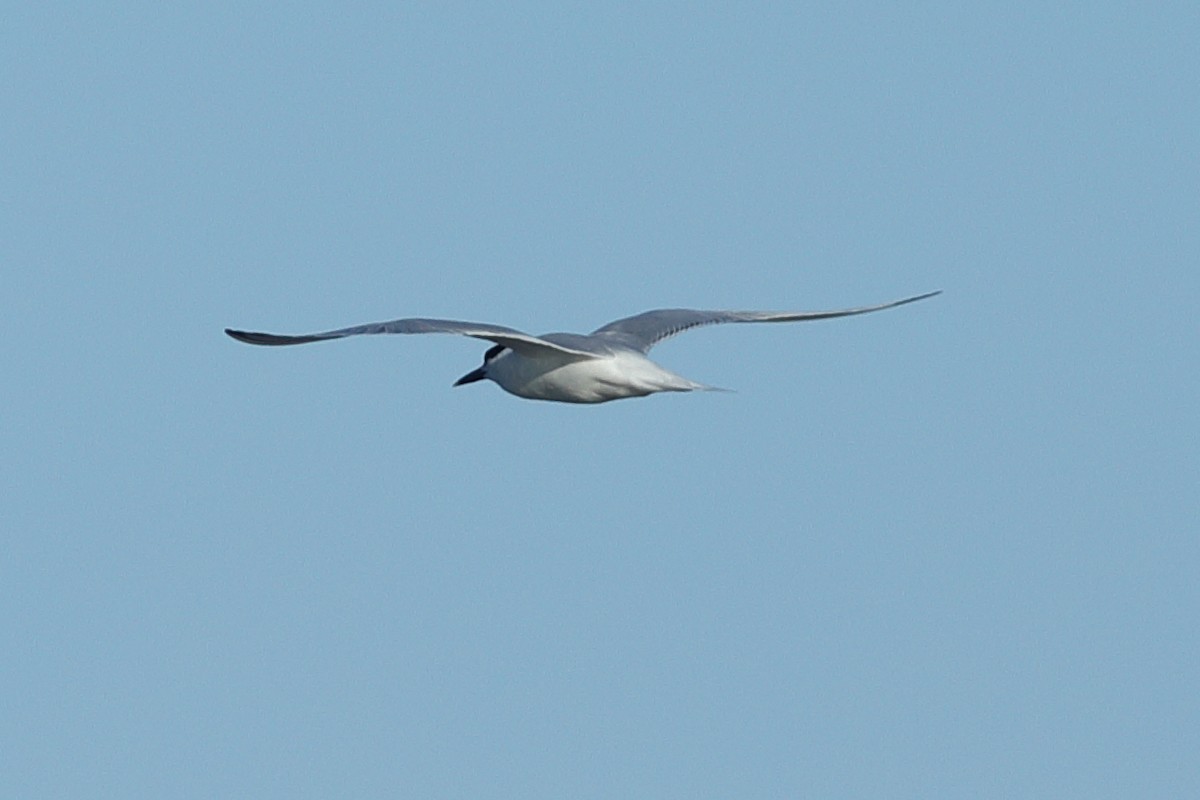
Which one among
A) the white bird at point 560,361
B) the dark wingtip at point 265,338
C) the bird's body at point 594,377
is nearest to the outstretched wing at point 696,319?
the white bird at point 560,361

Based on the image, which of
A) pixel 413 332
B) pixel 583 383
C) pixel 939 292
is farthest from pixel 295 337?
pixel 939 292

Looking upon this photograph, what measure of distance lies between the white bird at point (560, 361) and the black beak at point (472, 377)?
13 millimetres

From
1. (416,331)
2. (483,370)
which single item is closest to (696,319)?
(483,370)

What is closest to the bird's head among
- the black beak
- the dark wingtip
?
the black beak

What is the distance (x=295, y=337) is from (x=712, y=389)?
365 cm

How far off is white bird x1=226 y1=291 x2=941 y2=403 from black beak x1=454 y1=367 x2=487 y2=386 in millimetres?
13

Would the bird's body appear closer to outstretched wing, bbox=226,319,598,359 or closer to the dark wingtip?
outstretched wing, bbox=226,319,598,359

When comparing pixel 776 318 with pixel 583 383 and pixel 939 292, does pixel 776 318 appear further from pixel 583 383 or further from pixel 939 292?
pixel 583 383

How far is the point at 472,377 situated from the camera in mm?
21562

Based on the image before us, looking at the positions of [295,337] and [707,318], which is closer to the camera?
[295,337]

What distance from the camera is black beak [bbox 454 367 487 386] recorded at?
21.4 m

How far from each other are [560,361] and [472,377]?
2069 mm

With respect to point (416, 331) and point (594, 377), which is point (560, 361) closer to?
point (594, 377)

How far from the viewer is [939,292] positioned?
22000 millimetres
